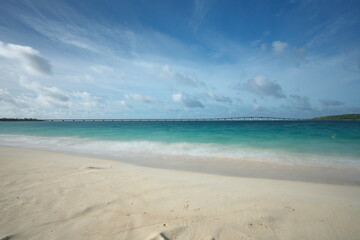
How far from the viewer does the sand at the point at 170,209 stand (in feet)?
8.78

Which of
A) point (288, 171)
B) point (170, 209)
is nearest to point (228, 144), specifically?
point (288, 171)

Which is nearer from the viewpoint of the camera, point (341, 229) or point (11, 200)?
point (341, 229)

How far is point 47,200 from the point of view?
3678mm

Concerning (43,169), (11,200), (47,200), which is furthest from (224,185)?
(43,169)

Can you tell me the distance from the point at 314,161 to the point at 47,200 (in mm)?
11455

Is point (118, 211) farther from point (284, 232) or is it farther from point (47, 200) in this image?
point (284, 232)

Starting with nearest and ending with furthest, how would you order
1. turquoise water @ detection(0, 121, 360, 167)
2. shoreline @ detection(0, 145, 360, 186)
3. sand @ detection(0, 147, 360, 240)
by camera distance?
1. sand @ detection(0, 147, 360, 240)
2. shoreline @ detection(0, 145, 360, 186)
3. turquoise water @ detection(0, 121, 360, 167)

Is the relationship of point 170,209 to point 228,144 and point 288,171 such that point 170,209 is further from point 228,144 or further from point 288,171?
point 228,144

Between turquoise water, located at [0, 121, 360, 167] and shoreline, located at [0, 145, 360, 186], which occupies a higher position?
turquoise water, located at [0, 121, 360, 167]

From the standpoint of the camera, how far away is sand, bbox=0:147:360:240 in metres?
2.68

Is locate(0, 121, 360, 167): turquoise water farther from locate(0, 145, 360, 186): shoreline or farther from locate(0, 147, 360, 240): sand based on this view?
locate(0, 147, 360, 240): sand

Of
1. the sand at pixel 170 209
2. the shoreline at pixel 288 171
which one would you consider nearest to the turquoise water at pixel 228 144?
the shoreline at pixel 288 171

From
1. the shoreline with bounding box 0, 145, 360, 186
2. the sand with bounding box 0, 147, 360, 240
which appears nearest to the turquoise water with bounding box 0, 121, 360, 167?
the shoreline with bounding box 0, 145, 360, 186

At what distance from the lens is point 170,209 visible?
3.37m
